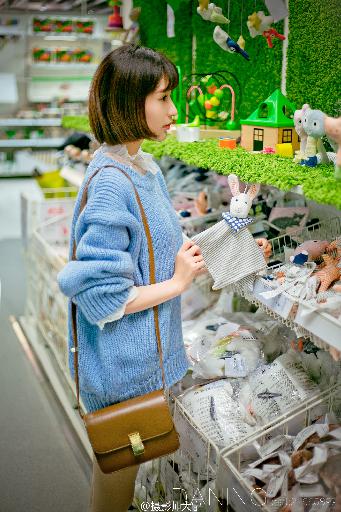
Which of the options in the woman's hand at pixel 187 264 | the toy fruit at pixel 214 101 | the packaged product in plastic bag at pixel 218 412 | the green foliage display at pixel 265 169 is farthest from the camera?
the toy fruit at pixel 214 101

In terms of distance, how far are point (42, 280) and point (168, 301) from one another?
1956 mm

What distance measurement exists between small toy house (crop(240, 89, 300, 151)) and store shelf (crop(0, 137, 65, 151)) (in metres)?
8.20

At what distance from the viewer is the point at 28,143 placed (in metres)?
10.1

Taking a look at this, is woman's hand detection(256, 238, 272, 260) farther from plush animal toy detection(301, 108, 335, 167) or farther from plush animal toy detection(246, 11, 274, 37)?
plush animal toy detection(246, 11, 274, 37)

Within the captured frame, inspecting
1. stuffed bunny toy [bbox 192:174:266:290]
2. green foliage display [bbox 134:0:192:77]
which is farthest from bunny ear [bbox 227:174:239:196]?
green foliage display [bbox 134:0:192:77]

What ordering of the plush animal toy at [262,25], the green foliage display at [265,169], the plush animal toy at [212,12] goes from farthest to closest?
1. the plush animal toy at [212,12]
2. the plush animal toy at [262,25]
3. the green foliage display at [265,169]

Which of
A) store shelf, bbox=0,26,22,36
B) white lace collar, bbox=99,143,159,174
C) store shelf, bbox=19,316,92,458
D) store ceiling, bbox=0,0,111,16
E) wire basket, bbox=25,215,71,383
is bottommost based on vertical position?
store shelf, bbox=19,316,92,458

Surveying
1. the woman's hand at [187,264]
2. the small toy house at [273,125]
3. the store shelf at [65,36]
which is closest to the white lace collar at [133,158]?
the woman's hand at [187,264]

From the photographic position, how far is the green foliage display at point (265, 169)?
56.7 inches

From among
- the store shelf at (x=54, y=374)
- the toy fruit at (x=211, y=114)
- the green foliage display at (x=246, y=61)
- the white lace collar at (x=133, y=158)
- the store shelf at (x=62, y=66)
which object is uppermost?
the store shelf at (x=62, y=66)

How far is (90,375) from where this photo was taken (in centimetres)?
168

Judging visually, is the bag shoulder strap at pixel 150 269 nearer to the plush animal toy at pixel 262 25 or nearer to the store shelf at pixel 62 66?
the plush animal toy at pixel 262 25

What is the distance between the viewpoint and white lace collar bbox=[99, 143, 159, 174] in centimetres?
164

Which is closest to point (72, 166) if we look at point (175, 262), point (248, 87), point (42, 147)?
point (248, 87)
